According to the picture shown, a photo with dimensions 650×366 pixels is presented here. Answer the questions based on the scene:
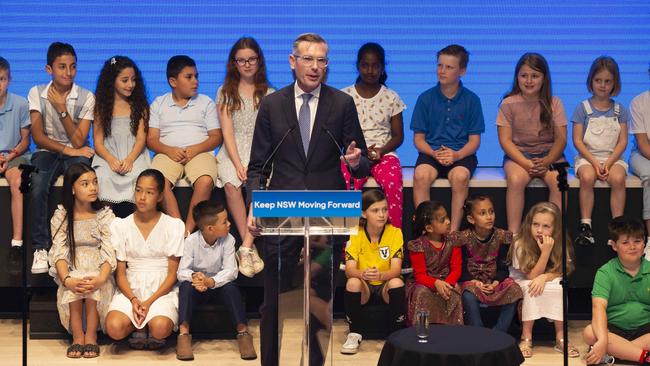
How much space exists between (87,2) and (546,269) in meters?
3.99

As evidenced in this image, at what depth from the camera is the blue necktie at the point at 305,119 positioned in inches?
231

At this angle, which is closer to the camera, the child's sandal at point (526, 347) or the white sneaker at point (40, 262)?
the child's sandal at point (526, 347)

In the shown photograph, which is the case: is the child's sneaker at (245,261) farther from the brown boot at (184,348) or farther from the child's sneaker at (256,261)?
the brown boot at (184,348)

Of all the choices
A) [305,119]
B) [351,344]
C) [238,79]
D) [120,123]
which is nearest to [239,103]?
[238,79]

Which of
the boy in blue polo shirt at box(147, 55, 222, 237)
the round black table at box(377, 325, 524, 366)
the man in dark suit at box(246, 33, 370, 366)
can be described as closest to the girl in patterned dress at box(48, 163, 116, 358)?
the boy in blue polo shirt at box(147, 55, 222, 237)

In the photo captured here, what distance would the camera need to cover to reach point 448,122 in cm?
830

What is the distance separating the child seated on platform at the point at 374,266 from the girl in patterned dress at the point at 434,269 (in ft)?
0.31

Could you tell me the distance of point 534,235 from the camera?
7.46 meters

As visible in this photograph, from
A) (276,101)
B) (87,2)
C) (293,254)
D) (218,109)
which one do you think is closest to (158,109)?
(218,109)

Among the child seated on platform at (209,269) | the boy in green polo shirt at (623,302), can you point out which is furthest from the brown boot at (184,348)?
the boy in green polo shirt at (623,302)

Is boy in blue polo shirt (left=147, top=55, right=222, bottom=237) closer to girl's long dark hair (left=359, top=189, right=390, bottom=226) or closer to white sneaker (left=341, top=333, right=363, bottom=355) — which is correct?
girl's long dark hair (left=359, top=189, right=390, bottom=226)

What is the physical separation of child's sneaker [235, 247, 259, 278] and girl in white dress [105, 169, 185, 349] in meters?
0.49

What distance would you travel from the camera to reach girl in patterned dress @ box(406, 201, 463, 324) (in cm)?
735

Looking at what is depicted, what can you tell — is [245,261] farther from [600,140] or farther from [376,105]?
[600,140]
